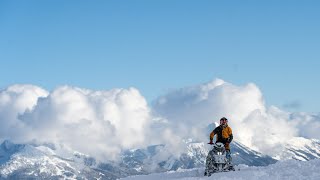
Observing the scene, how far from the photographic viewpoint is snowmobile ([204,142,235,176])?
34344 millimetres

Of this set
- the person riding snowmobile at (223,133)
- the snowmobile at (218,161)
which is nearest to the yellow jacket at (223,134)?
the person riding snowmobile at (223,133)

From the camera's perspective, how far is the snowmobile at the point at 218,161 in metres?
34.3

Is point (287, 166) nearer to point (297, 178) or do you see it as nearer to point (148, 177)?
point (297, 178)

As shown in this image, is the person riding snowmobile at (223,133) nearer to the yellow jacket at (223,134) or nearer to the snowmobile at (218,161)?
the yellow jacket at (223,134)

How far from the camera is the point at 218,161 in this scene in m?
34.3

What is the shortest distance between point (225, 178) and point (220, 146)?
237 inches

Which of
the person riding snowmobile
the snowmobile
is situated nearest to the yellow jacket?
the person riding snowmobile

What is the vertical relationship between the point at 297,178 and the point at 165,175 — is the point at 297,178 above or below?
below

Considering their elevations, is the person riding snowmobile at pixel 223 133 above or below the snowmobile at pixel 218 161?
above

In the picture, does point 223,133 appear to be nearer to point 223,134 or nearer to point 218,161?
point 223,134

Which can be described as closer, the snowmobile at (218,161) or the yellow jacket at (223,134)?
the snowmobile at (218,161)

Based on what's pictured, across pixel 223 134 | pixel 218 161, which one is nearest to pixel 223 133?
pixel 223 134

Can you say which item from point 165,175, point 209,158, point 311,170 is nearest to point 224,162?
point 209,158

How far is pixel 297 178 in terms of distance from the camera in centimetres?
2594
